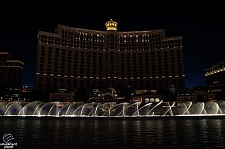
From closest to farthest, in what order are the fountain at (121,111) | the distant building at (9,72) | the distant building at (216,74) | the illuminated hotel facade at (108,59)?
1. the fountain at (121,111)
2. the illuminated hotel facade at (108,59)
3. the distant building at (216,74)
4. the distant building at (9,72)

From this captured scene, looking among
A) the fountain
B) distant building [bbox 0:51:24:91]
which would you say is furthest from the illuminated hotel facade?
the fountain

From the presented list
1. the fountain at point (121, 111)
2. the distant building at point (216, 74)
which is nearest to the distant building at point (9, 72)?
the fountain at point (121, 111)

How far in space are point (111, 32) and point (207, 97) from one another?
289 ft

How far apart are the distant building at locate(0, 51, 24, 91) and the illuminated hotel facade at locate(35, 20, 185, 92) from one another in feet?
212

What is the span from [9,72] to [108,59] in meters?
99.7

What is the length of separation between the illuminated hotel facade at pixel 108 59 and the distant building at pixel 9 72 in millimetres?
64553

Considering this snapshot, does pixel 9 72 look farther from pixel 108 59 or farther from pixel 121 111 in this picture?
pixel 121 111

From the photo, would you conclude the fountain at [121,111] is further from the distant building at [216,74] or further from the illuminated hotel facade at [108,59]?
the distant building at [216,74]

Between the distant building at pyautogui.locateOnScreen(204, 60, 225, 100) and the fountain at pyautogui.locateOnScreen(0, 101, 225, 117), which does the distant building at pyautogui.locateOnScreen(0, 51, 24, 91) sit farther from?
the distant building at pyautogui.locateOnScreen(204, 60, 225, 100)

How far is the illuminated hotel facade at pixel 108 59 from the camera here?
462 feet

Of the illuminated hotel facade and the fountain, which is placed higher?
the illuminated hotel facade

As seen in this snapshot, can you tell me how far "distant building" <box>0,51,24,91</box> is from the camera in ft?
593

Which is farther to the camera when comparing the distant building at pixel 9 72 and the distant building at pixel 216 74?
the distant building at pixel 9 72

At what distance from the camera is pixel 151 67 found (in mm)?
151125
